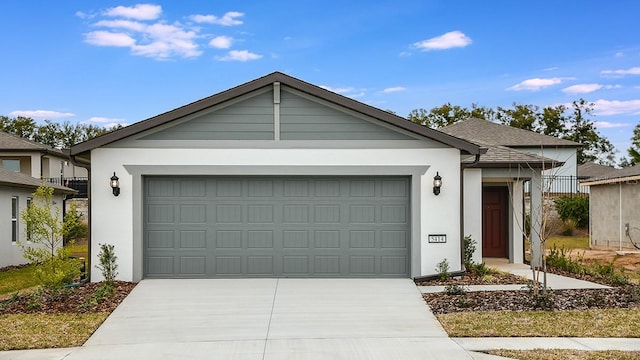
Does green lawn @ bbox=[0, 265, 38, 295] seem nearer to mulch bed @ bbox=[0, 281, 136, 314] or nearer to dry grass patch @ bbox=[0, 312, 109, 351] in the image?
mulch bed @ bbox=[0, 281, 136, 314]

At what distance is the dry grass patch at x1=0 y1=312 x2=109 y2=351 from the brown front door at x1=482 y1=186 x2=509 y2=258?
11.1 meters

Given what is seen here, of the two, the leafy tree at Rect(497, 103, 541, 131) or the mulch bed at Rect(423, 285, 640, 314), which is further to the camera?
the leafy tree at Rect(497, 103, 541, 131)

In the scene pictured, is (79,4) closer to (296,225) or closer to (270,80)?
(270,80)

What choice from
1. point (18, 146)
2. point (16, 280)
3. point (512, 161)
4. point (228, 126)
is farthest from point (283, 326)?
point (18, 146)

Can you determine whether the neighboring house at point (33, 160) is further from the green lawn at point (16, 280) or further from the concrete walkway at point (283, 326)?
the concrete walkway at point (283, 326)

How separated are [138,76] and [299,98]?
17.7 metres

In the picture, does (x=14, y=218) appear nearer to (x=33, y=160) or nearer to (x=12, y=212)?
(x=12, y=212)

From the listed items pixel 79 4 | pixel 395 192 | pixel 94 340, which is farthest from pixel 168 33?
pixel 94 340

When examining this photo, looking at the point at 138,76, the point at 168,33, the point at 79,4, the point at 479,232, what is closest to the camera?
the point at 479,232

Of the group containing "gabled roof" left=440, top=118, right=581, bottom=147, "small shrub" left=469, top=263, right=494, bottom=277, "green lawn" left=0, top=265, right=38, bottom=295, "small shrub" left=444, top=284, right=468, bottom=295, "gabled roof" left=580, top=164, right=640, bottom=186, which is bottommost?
"green lawn" left=0, top=265, right=38, bottom=295

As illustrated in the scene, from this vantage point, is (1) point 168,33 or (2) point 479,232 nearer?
(2) point 479,232

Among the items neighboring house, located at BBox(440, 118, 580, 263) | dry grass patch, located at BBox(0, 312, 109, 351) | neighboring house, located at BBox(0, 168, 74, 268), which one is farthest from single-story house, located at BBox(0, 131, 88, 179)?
dry grass patch, located at BBox(0, 312, 109, 351)

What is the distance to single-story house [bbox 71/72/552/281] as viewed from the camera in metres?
13.8

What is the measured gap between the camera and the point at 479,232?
53.1ft
